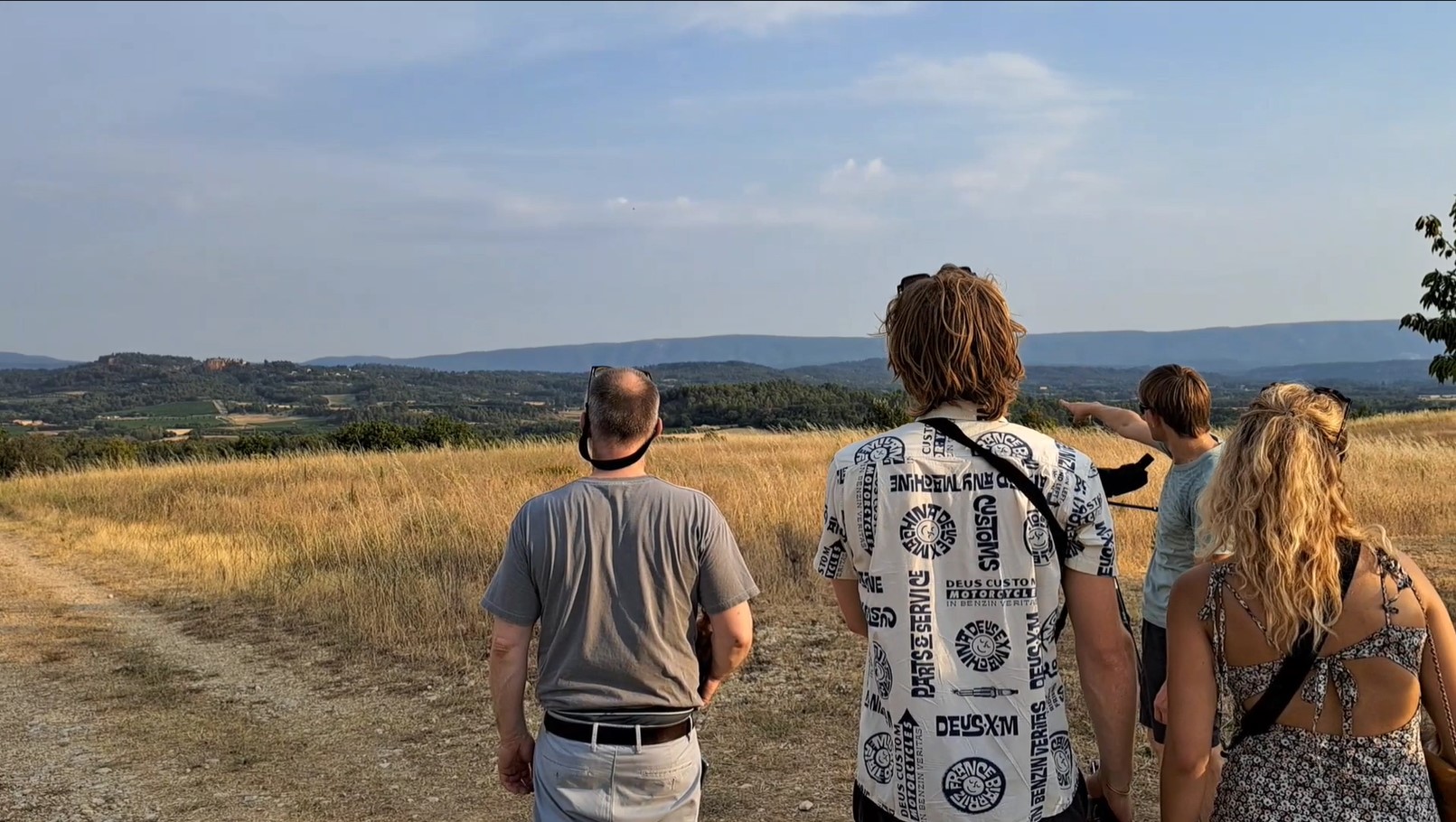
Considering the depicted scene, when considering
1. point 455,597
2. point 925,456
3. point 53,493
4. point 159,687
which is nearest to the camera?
point 925,456

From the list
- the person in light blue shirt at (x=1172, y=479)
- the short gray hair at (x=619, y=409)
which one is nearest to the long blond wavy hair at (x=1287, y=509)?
the short gray hair at (x=619, y=409)

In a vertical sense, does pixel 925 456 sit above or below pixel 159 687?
above

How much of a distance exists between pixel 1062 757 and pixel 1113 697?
0.54 feet

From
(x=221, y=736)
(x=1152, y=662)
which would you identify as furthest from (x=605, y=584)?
(x=221, y=736)

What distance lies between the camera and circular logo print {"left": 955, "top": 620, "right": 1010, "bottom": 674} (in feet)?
6.75

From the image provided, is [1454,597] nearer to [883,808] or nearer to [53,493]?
[883,808]

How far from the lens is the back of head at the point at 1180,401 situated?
376cm

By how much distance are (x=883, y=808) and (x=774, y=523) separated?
26.1 feet

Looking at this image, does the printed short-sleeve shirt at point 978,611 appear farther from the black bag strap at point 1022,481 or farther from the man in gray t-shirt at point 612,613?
the man in gray t-shirt at point 612,613

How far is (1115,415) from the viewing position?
4078 millimetres

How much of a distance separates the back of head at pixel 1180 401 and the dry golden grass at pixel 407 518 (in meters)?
4.60

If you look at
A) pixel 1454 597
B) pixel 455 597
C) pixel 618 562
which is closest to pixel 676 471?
pixel 455 597

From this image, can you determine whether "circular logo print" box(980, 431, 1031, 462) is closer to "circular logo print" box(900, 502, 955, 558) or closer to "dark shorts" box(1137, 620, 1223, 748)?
"circular logo print" box(900, 502, 955, 558)

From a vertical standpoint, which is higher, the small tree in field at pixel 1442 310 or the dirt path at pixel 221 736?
the small tree in field at pixel 1442 310
